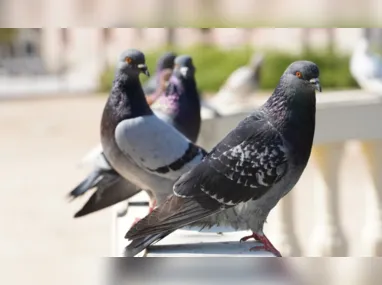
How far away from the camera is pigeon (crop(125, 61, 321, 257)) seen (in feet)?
6.10

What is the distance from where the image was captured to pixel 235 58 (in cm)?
1764

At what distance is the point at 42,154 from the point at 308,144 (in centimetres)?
850

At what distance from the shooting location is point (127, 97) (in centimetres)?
228

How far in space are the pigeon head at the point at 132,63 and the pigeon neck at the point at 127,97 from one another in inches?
0.7

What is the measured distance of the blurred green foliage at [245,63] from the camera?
1527 centimetres

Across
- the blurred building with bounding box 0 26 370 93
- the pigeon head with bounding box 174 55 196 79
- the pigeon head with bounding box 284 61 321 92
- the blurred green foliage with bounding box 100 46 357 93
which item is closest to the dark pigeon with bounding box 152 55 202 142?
the pigeon head with bounding box 174 55 196 79

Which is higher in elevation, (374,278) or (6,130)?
(374,278)

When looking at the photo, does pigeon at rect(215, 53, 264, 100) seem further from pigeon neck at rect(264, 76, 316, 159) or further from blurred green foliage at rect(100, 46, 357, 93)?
blurred green foliage at rect(100, 46, 357, 93)

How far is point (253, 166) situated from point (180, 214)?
200mm

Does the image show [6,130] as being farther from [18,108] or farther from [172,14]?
[172,14]

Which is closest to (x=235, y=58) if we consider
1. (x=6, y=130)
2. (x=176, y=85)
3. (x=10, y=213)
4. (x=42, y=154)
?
(x=6, y=130)

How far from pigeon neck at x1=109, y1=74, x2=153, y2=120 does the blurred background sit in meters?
0.35

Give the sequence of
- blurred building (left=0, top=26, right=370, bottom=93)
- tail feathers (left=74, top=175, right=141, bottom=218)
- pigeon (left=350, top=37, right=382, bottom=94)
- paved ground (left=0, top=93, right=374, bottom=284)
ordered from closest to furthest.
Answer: paved ground (left=0, top=93, right=374, bottom=284) → tail feathers (left=74, top=175, right=141, bottom=218) → pigeon (left=350, top=37, right=382, bottom=94) → blurred building (left=0, top=26, right=370, bottom=93)

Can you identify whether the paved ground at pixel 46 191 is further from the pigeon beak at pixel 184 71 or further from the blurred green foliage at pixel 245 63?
the blurred green foliage at pixel 245 63
